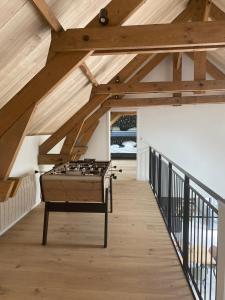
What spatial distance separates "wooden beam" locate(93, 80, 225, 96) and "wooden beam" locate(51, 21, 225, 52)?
116 inches

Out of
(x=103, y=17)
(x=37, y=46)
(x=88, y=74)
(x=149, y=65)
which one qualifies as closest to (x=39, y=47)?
(x=37, y=46)

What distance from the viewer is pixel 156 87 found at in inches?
238

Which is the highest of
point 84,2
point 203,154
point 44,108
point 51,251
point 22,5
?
point 84,2

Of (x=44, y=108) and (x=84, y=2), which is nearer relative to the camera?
(x=84, y=2)

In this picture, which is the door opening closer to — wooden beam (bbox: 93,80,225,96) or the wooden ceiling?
wooden beam (bbox: 93,80,225,96)

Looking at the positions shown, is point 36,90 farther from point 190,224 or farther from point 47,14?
point 190,224

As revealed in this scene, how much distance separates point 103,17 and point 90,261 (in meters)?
2.71

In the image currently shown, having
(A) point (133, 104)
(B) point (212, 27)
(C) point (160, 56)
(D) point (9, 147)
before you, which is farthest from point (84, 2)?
(C) point (160, 56)

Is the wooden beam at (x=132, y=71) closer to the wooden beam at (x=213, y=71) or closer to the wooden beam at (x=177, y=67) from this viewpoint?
the wooden beam at (x=177, y=67)

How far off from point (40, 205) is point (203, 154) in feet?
18.8

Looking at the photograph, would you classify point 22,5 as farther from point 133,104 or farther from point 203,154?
point 203,154

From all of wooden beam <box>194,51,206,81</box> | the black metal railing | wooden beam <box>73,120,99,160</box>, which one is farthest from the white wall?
the black metal railing

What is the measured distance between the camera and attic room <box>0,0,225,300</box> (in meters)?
2.66

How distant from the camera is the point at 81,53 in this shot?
2.76 meters
